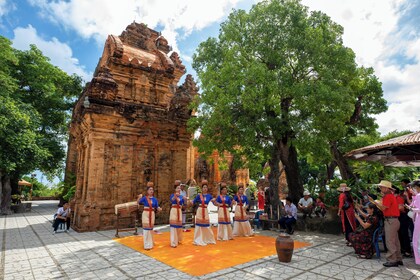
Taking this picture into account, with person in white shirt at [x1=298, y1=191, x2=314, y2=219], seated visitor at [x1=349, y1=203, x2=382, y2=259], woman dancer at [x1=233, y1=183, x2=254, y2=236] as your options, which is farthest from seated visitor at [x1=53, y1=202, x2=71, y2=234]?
seated visitor at [x1=349, y1=203, x2=382, y2=259]

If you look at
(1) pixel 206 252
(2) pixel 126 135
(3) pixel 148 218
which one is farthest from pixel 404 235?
(2) pixel 126 135

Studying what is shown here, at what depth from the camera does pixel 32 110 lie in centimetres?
1891

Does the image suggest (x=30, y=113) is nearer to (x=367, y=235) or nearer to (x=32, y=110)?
(x=32, y=110)

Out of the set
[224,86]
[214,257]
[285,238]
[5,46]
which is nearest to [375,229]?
[285,238]

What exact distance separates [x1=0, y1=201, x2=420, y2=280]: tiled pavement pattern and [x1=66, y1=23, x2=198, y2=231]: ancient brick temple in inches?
108

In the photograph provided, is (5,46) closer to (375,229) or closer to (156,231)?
(156,231)

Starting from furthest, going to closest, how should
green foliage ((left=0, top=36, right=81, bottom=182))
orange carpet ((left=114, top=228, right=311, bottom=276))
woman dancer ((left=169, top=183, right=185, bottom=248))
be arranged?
green foliage ((left=0, top=36, right=81, bottom=182)) → woman dancer ((left=169, top=183, right=185, bottom=248)) → orange carpet ((left=114, top=228, right=311, bottom=276))

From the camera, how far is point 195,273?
5098 millimetres

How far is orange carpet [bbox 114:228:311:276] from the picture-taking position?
5656 millimetres

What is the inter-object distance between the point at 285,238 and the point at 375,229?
98.0 inches

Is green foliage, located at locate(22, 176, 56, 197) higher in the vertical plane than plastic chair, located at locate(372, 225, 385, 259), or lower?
higher

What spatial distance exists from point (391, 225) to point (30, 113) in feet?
71.4

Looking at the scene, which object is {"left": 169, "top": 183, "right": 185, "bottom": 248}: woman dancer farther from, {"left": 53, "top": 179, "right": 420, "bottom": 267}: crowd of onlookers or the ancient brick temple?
{"left": 53, "top": 179, "right": 420, "bottom": 267}: crowd of onlookers

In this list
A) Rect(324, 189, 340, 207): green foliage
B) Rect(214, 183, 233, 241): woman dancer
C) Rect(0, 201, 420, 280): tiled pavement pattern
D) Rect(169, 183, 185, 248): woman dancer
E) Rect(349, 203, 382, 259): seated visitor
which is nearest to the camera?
Rect(0, 201, 420, 280): tiled pavement pattern
